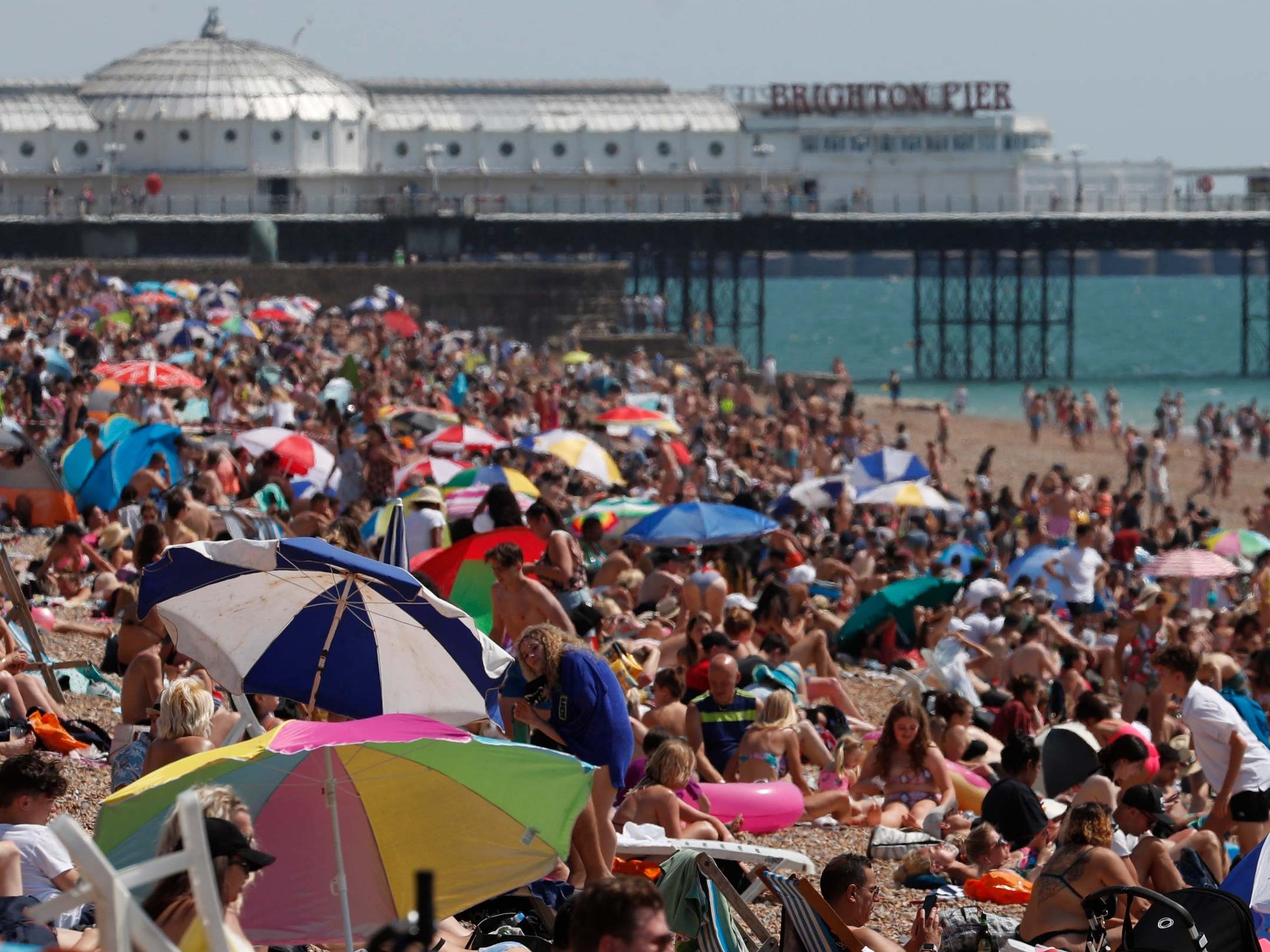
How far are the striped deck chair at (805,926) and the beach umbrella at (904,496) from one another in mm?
11051

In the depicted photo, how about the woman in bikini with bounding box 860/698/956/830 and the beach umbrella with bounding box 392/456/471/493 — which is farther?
the beach umbrella with bounding box 392/456/471/493

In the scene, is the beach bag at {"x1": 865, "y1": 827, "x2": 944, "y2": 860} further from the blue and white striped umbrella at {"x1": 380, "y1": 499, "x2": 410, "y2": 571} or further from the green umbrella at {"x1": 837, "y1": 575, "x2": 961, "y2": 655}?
the green umbrella at {"x1": 837, "y1": 575, "x2": 961, "y2": 655}

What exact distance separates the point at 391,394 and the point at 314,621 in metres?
15.8

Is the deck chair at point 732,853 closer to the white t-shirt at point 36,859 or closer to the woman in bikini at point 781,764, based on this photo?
the woman in bikini at point 781,764

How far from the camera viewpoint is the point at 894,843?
23.1 ft

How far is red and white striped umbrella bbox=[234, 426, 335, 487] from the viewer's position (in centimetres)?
1297

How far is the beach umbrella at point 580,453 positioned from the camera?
14.1 metres

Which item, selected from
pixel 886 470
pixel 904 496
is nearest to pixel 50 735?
pixel 904 496

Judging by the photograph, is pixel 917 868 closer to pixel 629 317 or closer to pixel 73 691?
pixel 73 691

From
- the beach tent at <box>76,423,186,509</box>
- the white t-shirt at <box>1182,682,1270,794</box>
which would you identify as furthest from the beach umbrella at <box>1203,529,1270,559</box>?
the white t-shirt at <box>1182,682,1270,794</box>

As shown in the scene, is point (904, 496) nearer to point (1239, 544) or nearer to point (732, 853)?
point (1239, 544)

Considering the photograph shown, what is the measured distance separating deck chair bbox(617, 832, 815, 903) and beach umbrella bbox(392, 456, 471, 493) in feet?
21.9

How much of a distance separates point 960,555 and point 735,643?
21.4 ft

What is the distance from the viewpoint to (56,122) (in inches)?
2115
